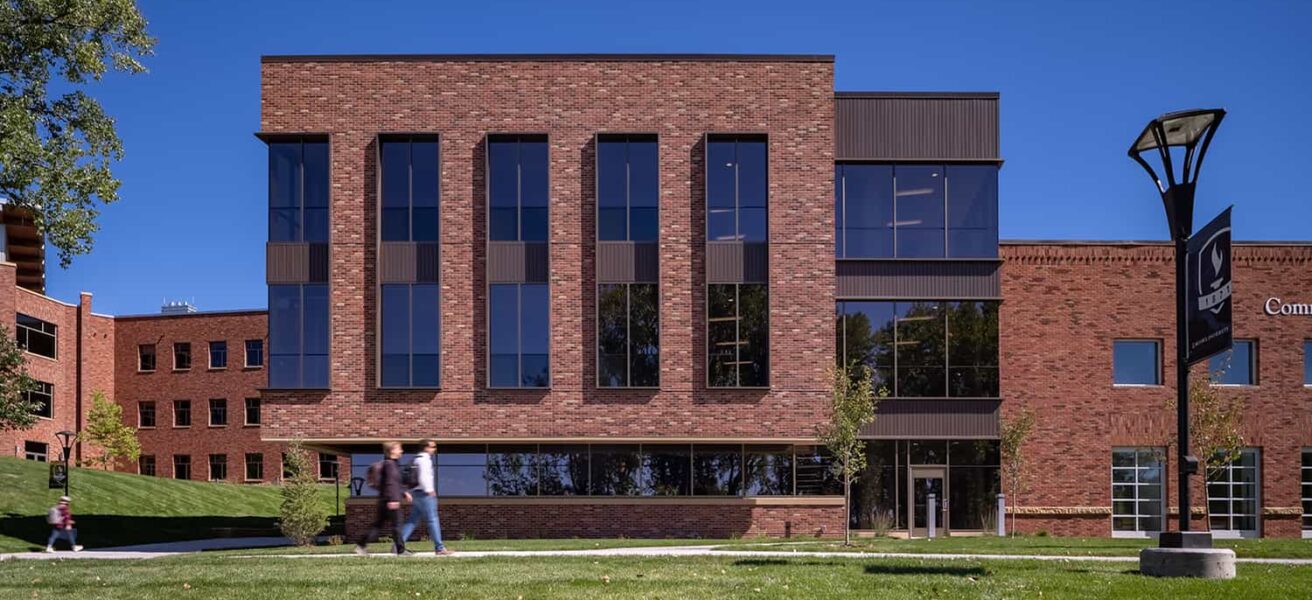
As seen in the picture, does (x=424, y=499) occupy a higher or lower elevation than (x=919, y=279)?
lower

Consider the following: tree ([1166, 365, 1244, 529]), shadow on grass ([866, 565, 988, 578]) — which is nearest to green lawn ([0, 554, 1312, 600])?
shadow on grass ([866, 565, 988, 578])

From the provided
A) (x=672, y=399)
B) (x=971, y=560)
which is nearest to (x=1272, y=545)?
(x=971, y=560)

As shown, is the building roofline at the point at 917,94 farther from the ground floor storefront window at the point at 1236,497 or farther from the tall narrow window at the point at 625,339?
the ground floor storefront window at the point at 1236,497

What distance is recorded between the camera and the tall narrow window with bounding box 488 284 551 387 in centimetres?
3528

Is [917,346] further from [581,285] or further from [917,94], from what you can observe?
[581,285]

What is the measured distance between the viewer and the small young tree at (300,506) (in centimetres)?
3194

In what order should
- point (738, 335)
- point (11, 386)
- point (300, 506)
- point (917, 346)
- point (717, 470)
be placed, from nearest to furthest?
point (300, 506) < point (11, 386) < point (738, 335) < point (717, 470) < point (917, 346)

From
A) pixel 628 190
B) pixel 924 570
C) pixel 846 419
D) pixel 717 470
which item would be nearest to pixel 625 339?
pixel 628 190

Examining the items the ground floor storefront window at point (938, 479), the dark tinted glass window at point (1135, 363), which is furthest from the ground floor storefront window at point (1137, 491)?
the ground floor storefront window at point (938, 479)

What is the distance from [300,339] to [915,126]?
711 inches

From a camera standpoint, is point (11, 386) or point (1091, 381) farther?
point (1091, 381)

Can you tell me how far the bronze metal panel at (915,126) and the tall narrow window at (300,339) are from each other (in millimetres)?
15106

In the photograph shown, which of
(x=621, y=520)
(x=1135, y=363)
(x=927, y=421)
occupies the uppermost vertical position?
(x=1135, y=363)

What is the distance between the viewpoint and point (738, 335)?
35.5 meters
